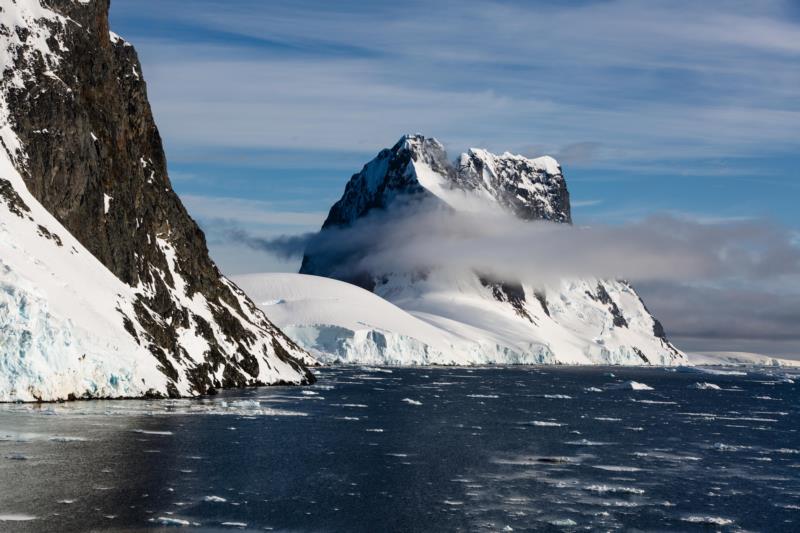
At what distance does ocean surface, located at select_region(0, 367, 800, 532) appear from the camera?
37062 mm

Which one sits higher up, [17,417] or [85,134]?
[85,134]

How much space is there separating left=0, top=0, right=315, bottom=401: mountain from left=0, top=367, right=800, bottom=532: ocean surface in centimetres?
410

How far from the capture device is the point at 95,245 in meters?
89.8

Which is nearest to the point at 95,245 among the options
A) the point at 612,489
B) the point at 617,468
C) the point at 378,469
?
the point at 378,469

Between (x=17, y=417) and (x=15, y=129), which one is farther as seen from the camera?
(x=15, y=129)

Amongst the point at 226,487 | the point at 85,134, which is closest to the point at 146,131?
the point at 85,134

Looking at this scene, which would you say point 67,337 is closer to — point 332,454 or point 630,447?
point 332,454

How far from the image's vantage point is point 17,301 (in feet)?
221

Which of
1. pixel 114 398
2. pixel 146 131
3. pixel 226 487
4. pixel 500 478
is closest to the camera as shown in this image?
pixel 226 487

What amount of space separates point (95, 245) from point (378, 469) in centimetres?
4995

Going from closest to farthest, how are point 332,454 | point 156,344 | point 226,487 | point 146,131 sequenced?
point 226,487 < point 332,454 < point 156,344 < point 146,131

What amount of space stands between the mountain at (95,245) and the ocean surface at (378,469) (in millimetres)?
4104

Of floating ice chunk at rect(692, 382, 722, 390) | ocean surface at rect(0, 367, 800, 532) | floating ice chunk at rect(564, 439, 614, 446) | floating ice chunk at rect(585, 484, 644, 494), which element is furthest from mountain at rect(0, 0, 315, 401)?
floating ice chunk at rect(692, 382, 722, 390)

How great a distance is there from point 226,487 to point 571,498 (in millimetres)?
14815
